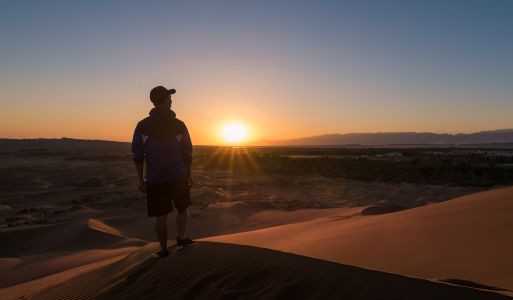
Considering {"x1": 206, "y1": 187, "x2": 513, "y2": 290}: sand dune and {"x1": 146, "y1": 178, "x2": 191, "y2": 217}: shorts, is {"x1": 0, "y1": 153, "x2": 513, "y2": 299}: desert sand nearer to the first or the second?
{"x1": 206, "y1": 187, "x2": 513, "y2": 290}: sand dune

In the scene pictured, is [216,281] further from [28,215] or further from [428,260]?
[28,215]

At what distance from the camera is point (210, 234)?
36.5 feet

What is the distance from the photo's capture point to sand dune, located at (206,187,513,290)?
3527 mm

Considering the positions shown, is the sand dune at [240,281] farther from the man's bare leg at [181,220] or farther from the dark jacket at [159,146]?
the dark jacket at [159,146]

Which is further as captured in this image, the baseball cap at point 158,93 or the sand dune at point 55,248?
the sand dune at point 55,248

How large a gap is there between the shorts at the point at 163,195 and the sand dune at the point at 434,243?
3.62ft

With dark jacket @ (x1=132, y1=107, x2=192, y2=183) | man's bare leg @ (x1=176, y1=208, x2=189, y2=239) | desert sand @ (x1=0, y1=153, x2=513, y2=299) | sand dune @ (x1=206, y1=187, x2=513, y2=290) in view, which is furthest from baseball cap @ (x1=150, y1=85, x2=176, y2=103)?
sand dune @ (x1=206, y1=187, x2=513, y2=290)

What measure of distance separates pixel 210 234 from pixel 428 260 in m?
7.76

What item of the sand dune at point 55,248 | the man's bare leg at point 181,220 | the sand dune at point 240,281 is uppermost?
the man's bare leg at point 181,220

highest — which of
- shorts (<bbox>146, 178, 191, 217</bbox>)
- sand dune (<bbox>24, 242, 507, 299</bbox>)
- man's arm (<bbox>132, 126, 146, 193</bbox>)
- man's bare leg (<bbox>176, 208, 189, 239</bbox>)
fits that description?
man's arm (<bbox>132, 126, 146, 193</bbox>)

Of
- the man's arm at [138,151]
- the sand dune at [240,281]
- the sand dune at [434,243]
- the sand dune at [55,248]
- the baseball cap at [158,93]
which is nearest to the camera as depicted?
the sand dune at [240,281]

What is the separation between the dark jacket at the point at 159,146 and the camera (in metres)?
5.08

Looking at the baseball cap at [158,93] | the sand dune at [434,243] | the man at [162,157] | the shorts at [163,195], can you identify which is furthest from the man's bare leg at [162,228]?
the baseball cap at [158,93]

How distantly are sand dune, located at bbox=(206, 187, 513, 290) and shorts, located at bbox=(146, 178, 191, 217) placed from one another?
1104 millimetres
